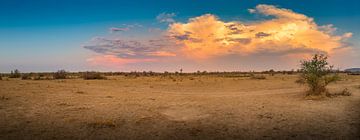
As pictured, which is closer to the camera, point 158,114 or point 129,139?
point 129,139

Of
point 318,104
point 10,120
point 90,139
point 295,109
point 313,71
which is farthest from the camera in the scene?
point 313,71

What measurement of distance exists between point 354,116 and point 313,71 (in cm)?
856

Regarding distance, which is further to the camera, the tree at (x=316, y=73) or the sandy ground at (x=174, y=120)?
the tree at (x=316, y=73)

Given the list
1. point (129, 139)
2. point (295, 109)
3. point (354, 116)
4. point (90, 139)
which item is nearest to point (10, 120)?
point (90, 139)

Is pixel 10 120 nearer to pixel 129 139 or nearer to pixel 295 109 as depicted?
pixel 129 139

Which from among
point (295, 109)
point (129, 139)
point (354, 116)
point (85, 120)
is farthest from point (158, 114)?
point (354, 116)

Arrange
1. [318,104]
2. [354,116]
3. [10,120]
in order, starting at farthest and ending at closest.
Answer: [318,104]
[354,116]
[10,120]

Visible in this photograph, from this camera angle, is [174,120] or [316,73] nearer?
[174,120]

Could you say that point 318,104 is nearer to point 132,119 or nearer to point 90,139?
point 132,119

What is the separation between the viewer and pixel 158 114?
12383 millimetres

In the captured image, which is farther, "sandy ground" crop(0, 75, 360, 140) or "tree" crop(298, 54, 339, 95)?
"tree" crop(298, 54, 339, 95)

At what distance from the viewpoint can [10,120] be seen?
10875 mm

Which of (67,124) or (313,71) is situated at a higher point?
(313,71)

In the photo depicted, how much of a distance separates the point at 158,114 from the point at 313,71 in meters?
12.1
